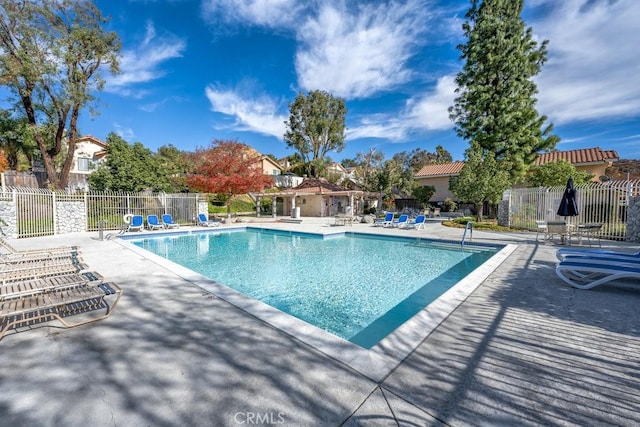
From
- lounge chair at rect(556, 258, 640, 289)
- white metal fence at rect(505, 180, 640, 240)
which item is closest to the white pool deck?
lounge chair at rect(556, 258, 640, 289)

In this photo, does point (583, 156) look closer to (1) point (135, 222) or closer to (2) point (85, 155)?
(1) point (135, 222)

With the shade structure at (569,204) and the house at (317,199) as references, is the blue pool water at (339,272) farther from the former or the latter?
the house at (317,199)

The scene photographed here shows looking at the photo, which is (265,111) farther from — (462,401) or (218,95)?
(462,401)

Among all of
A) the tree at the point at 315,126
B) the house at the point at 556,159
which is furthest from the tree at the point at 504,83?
the tree at the point at 315,126

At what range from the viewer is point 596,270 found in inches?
195

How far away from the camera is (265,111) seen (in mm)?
25734

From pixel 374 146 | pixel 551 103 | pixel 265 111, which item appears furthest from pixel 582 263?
pixel 374 146

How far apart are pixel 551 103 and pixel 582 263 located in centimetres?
2159

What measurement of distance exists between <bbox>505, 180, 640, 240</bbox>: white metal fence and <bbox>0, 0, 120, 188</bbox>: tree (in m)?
27.6

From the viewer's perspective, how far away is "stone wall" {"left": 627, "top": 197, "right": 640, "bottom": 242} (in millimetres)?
10922

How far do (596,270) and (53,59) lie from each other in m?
26.6

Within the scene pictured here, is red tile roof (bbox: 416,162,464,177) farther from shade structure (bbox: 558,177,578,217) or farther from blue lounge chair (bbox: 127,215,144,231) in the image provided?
blue lounge chair (bbox: 127,215,144,231)

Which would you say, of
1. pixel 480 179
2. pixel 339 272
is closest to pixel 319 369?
pixel 339 272

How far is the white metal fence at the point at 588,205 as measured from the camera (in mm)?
Answer: 12234
